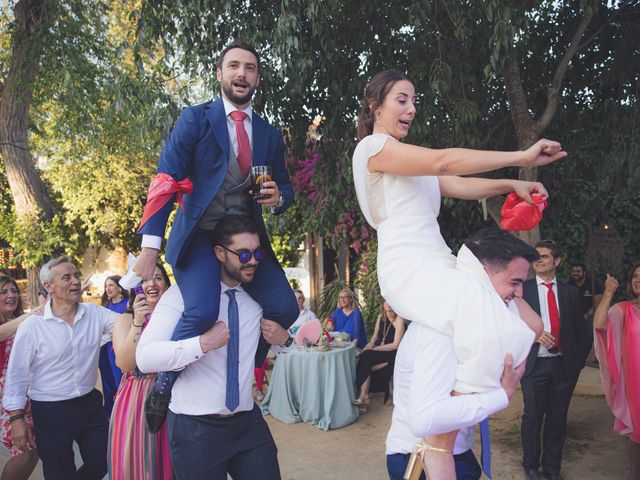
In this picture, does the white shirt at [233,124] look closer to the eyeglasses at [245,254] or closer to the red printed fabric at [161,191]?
the red printed fabric at [161,191]

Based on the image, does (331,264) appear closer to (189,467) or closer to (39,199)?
(39,199)

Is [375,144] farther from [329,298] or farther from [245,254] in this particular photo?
[329,298]

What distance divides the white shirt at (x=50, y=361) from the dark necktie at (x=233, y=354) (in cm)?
190

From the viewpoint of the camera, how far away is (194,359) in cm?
240

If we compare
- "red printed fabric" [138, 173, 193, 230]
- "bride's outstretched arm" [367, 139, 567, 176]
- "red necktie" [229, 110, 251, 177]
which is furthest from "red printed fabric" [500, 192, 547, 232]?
"red printed fabric" [138, 173, 193, 230]

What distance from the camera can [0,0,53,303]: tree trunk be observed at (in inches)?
332

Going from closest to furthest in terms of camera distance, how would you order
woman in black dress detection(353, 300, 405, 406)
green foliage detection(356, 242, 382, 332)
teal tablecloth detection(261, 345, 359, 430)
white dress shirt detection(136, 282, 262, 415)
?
1. white dress shirt detection(136, 282, 262, 415)
2. teal tablecloth detection(261, 345, 359, 430)
3. woman in black dress detection(353, 300, 405, 406)
4. green foliage detection(356, 242, 382, 332)

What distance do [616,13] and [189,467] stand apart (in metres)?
5.91

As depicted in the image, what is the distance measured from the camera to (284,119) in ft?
19.0

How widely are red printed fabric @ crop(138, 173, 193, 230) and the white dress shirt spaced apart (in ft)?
1.47

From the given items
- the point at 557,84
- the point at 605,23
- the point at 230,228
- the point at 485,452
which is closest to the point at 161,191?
the point at 230,228

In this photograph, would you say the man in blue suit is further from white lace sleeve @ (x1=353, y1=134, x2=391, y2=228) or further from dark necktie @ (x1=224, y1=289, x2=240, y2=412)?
white lace sleeve @ (x1=353, y1=134, x2=391, y2=228)

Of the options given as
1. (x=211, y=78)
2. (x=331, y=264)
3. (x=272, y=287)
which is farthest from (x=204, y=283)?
(x=331, y=264)

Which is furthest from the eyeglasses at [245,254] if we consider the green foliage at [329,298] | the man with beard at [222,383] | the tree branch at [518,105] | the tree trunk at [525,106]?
the green foliage at [329,298]
